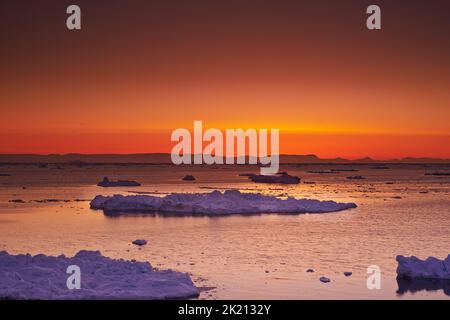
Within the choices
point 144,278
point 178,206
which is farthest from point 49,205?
point 144,278

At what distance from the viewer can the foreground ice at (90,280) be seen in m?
12.4

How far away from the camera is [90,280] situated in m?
13.2

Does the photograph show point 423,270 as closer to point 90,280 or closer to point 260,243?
point 260,243

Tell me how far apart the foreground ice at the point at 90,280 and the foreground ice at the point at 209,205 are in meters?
16.7

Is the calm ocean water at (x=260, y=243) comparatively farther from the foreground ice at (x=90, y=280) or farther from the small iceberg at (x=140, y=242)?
the foreground ice at (x=90, y=280)

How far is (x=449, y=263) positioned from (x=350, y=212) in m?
17.4

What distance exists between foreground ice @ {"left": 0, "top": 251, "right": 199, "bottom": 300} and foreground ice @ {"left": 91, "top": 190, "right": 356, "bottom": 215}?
16.7 meters

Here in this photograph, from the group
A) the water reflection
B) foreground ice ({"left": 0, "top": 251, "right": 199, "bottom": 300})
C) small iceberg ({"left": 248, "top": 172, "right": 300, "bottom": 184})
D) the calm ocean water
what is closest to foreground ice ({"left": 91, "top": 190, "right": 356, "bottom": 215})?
the calm ocean water

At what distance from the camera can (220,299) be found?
1282 centimetres

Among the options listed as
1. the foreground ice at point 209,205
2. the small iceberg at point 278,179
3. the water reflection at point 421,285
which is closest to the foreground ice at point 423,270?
the water reflection at point 421,285

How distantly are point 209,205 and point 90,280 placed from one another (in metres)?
18.6

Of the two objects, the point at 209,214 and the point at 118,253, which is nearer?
the point at 118,253
